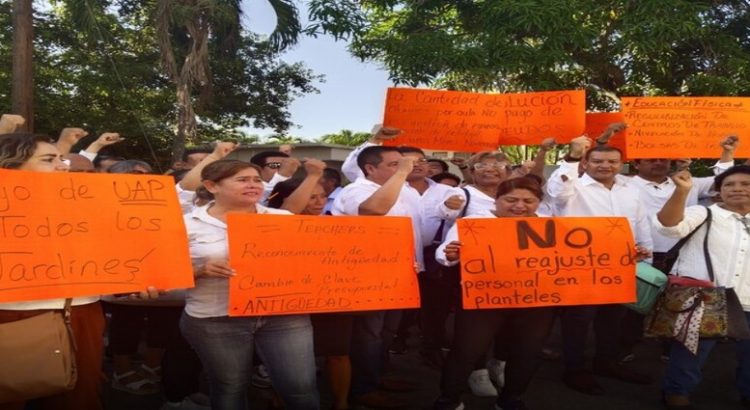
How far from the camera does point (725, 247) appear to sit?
12.9ft

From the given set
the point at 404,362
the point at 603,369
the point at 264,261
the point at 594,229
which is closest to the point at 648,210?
the point at 603,369

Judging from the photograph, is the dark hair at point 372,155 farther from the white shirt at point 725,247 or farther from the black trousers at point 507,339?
the white shirt at point 725,247

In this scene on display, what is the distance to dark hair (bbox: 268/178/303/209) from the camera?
4.06 meters

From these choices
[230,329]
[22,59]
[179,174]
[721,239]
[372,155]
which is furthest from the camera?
[22,59]

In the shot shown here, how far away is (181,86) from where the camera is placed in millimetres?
14789

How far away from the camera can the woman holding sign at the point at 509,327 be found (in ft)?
12.1

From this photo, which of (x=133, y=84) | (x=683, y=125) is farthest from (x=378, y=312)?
(x=133, y=84)

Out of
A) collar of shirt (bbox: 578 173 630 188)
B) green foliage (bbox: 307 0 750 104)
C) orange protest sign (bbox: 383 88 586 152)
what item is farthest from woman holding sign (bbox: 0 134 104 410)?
green foliage (bbox: 307 0 750 104)

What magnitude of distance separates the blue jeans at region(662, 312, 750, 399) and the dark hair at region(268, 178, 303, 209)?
276 cm

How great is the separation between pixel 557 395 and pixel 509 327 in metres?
1.14

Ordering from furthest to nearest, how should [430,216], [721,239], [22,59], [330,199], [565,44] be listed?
1. [22,59]
2. [565,44]
3. [330,199]
4. [430,216]
5. [721,239]

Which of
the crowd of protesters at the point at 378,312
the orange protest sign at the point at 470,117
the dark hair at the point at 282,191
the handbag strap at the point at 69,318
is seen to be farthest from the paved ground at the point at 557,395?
the orange protest sign at the point at 470,117

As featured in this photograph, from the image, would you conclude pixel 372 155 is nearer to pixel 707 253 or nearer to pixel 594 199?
pixel 594 199

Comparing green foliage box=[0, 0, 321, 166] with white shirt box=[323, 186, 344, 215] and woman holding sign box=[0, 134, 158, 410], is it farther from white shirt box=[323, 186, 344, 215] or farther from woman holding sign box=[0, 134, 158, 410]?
woman holding sign box=[0, 134, 158, 410]
